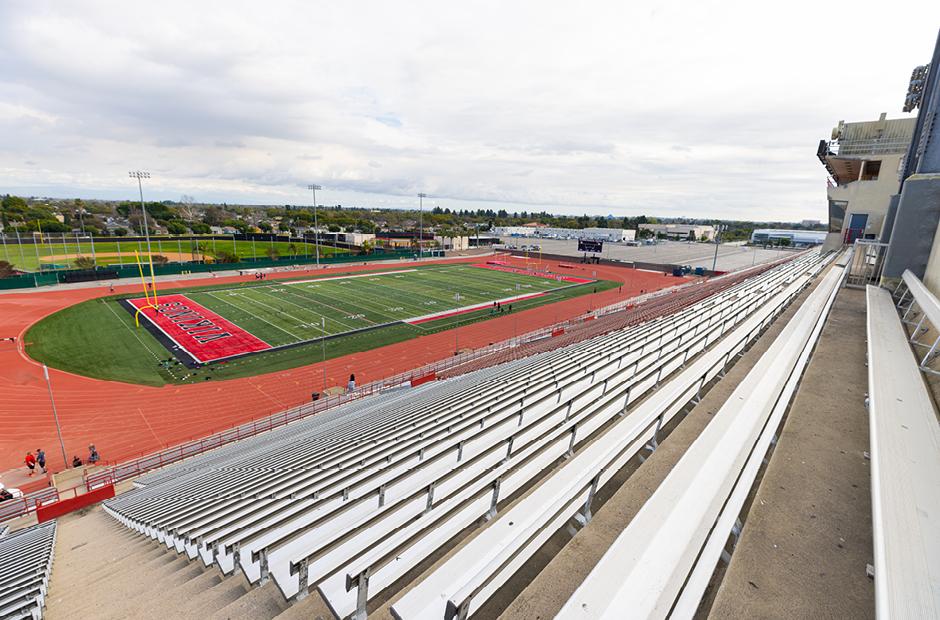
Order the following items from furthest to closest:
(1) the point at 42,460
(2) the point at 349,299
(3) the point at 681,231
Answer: (3) the point at 681,231 → (2) the point at 349,299 → (1) the point at 42,460

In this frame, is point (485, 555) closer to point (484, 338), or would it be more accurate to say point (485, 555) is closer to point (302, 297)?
point (484, 338)

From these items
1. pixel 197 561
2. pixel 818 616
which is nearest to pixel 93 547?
pixel 197 561

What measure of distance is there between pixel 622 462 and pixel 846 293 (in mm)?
16424

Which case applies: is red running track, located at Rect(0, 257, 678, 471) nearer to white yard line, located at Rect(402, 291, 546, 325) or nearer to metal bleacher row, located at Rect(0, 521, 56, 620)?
white yard line, located at Rect(402, 291, 546, 325)

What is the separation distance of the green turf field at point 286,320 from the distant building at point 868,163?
2239cm

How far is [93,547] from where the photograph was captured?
7629mm

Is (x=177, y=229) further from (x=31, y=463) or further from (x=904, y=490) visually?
(x=904, y=490)

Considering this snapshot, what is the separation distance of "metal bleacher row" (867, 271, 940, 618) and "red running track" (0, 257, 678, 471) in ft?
64.9

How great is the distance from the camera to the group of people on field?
13859 mm

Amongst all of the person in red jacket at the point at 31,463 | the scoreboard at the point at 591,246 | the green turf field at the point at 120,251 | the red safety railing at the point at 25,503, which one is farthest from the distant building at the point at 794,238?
the person in red jacket at the point at 31,463

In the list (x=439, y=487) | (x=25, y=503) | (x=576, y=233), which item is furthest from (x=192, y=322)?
(x=576, y=233)

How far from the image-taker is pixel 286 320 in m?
32.7

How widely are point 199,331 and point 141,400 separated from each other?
440 inches

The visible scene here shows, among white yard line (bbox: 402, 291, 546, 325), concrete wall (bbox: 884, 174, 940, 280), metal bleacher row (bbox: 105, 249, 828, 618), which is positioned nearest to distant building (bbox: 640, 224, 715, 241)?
white yard line (bbox: 402, 291, 546, 325)
